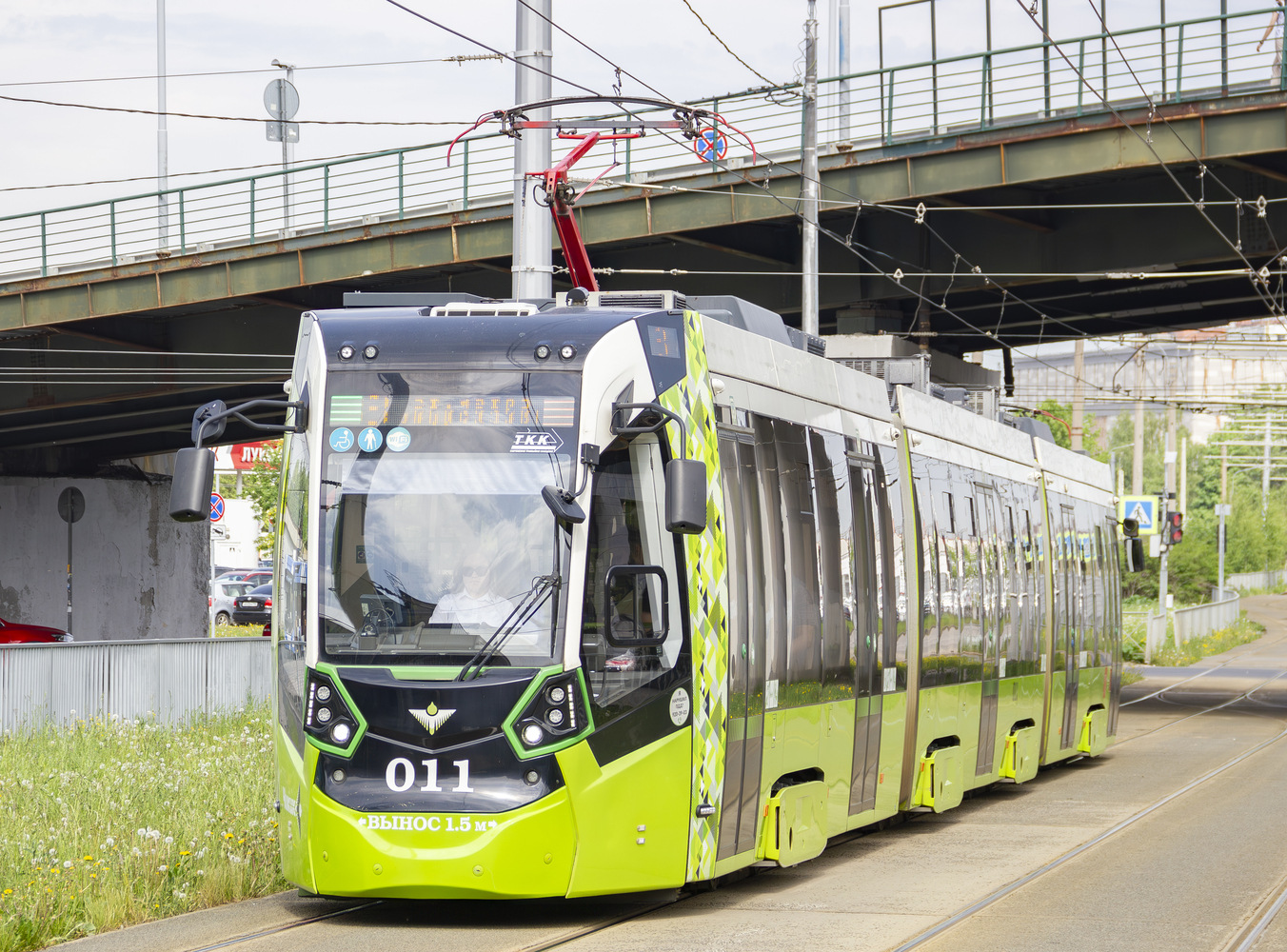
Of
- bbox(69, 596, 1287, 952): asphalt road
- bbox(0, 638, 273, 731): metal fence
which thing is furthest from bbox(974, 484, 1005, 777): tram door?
bbox(0, 638, 273, 731): metal fence

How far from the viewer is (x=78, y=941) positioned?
8117mm

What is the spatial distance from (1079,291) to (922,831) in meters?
15.7

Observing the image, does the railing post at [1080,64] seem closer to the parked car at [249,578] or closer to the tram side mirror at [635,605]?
the tram side mirror at [635,605]

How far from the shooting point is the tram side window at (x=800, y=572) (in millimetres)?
9797

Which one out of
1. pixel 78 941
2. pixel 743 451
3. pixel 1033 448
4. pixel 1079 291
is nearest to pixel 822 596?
pixel 743 451

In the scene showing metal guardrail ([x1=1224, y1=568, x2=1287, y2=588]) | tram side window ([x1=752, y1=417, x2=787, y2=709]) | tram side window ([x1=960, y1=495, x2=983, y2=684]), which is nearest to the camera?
tram side window ([x1=752, y1=417, x2=787, y2=709])

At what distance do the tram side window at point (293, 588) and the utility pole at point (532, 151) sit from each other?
18.8 feet

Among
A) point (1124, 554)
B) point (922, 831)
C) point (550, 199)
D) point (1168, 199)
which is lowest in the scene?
point (922, 831)

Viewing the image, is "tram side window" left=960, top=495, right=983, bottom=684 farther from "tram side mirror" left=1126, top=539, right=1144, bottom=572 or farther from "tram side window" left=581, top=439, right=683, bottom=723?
"tram side mirror" left=1126, top=539, right=1144, bottom=572

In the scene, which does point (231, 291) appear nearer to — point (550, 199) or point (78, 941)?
point (550, 199)

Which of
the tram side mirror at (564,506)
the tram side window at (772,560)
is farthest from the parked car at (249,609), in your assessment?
the tram side mirror at (564,506)

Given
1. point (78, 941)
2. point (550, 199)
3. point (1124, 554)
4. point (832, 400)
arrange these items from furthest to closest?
point (1124, 554), point (550, 199), point (832, 400), point (78, 941)

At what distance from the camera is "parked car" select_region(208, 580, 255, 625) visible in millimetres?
51625

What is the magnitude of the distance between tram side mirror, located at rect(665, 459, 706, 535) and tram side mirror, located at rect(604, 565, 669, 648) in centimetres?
47
